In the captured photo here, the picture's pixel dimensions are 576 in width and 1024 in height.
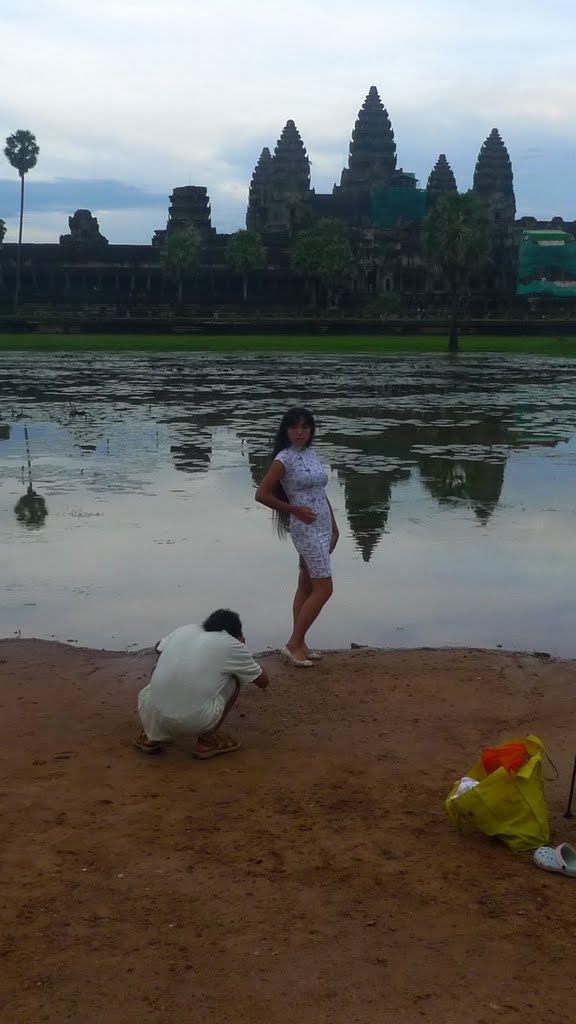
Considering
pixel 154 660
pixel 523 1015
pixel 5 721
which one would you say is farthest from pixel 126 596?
pixel 523 1015

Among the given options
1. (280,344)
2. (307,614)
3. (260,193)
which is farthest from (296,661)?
(260,193)

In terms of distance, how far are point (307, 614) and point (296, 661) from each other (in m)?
0.27

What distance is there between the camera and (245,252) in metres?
70.4

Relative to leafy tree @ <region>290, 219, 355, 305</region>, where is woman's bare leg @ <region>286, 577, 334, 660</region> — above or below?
below

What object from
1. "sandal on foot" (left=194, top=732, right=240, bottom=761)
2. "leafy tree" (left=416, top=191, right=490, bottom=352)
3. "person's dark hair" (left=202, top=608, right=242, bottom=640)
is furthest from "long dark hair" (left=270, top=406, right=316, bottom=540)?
"leafy tree" (left=416, top=191, right=490, bottom=352)

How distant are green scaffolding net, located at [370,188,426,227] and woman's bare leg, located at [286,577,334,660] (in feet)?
258

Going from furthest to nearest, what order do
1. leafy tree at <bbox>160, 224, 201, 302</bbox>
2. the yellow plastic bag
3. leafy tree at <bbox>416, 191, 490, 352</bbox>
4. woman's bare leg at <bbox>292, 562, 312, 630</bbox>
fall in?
leafy tree at <bbox>160, 224, 201, 302</bbox>
leafy tree at <bbox>416, 191, 490, 352</bbox>
woman's bare leg at <bbox>292, 562, 312, 630</bbox>
the yellow plastic bag

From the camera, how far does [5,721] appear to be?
519 centimetres

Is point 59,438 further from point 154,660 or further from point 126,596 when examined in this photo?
point 154,660

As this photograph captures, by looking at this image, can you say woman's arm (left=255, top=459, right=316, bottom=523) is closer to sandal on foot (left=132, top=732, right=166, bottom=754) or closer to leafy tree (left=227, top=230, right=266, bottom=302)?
sandal on foot (left=132, top=732, right=166, bottom=754)

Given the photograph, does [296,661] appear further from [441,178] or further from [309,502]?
[441,178]

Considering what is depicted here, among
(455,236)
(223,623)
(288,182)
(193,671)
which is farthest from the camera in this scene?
(288,182)

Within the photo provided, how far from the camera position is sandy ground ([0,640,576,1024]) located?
10.1 ft

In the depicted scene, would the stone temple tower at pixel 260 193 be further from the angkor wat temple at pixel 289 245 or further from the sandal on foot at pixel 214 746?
the sandal on foot at pixel 214 746
